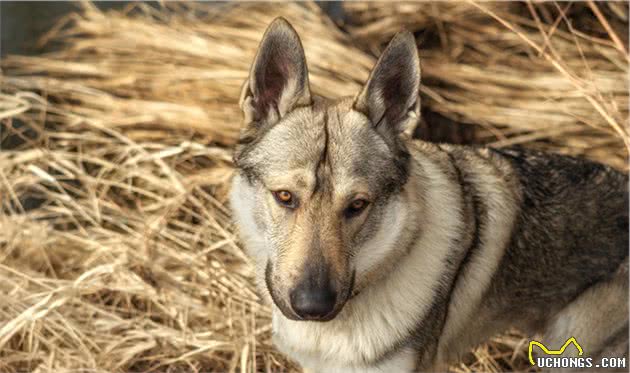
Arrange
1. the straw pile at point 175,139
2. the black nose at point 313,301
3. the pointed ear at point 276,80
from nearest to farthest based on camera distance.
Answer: the black nose at point 313,301
the pointed ear at point 276,80
the straw pile at point 175,139

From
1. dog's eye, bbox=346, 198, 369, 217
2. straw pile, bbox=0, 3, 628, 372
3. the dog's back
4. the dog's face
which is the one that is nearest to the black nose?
the dog's face

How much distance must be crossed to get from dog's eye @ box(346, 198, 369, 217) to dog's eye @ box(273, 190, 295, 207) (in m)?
0.20

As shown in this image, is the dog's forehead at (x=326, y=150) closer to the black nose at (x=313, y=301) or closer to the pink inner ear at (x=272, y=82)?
the pink inner ear at (x=272, y=82)

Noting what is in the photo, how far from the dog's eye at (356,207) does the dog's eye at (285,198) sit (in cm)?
20

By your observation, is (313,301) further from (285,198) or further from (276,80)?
(276,80)

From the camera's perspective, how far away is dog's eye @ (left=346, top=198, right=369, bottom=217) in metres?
3.01

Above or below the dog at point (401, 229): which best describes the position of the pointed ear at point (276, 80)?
above

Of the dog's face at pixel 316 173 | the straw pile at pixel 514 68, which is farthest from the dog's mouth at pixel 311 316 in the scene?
the straw pile at pixel 514 68

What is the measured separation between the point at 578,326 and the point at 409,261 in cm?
86

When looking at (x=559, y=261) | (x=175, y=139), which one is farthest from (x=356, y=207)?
(x=175, y=139)

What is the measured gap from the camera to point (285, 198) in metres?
3.01

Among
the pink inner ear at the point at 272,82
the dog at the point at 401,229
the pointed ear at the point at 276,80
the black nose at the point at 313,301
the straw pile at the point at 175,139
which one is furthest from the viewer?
the straw pile at the point at 175,139

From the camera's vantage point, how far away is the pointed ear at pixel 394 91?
313cm

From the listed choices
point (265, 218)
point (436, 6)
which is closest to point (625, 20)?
point (436, 6)
